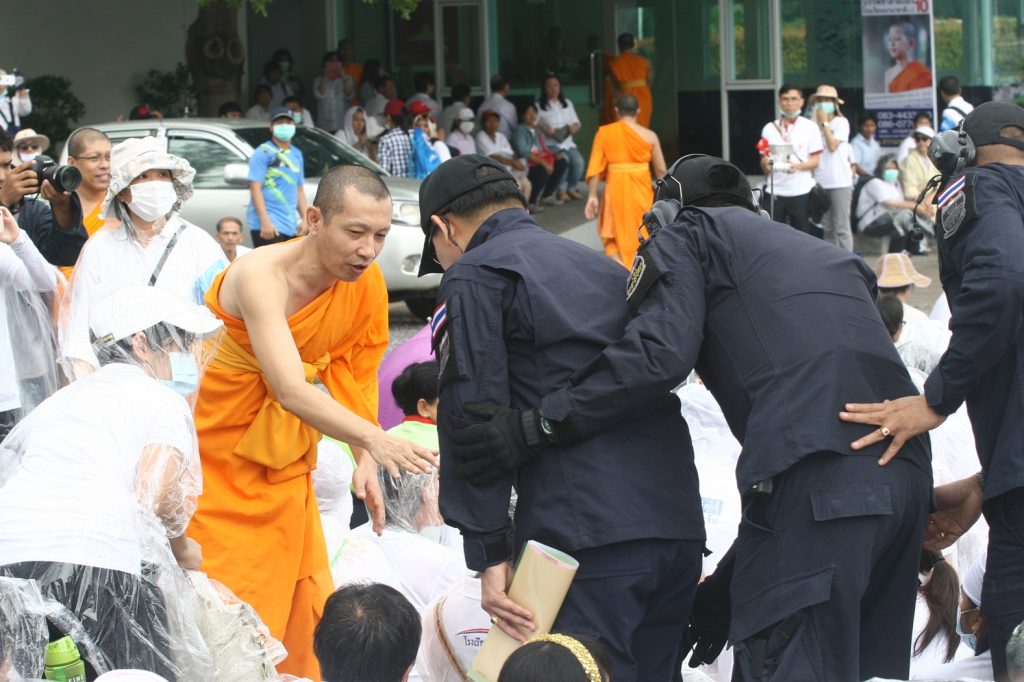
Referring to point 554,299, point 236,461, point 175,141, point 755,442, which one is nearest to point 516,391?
point 554,299

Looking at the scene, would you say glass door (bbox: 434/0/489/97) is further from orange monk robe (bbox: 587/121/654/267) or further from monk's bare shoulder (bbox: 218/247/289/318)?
monk's bare shoulder (bbox: 218/247/289/318)

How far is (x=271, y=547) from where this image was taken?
409cm

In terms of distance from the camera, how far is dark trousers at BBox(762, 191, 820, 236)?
11930 millimetres

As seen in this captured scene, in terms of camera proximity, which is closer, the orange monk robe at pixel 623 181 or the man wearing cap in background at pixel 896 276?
the man wearing cap in background at pixel 896 276

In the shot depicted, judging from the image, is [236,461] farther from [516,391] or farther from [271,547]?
[516,391]

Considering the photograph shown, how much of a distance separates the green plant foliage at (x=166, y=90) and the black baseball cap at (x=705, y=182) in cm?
1397

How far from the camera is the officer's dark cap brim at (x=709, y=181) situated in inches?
128

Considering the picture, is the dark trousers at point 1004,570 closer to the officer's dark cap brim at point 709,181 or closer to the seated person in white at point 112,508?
the officer's dark cap brim at point 709,181

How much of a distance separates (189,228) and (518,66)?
14.2m

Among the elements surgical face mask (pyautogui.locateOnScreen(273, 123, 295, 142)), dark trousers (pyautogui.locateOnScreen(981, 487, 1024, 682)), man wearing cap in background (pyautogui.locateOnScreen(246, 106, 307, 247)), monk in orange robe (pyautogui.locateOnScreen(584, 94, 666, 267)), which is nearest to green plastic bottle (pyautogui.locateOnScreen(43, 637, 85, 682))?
dark trousers (pyautogui.locateOnScreen(981, 487, 1024, 682))

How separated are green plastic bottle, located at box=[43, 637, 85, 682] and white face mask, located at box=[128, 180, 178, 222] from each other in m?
2.70

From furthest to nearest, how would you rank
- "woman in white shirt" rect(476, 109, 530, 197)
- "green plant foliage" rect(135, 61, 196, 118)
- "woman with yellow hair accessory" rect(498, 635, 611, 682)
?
"green plant foliage" rect(135, 61, 196, 118), "woman in white shirt" rect(476, 109, 530, 197), "woman with yellow hair accessory" rect(498, 635, 611, 682)

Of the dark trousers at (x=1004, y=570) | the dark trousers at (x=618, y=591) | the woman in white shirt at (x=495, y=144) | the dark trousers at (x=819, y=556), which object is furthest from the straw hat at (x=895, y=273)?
the woman in white shirt at (x=495, y=144)

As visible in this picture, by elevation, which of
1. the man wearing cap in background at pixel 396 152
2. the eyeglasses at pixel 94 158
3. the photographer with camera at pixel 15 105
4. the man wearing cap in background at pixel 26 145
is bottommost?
the eyeglasses at pixel 94 158
